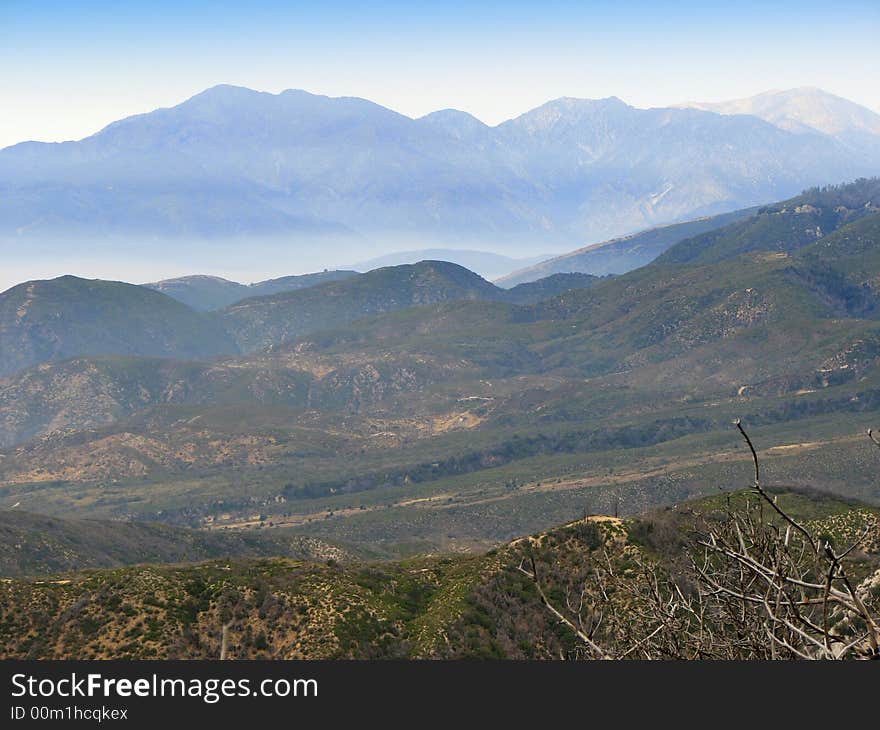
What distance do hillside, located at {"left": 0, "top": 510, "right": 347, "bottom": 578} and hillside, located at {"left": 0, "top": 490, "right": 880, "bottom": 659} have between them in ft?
140

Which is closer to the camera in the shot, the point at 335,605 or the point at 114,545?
the point at 335,605

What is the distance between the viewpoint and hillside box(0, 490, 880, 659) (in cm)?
5628

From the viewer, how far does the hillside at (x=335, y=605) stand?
5628 centimetres

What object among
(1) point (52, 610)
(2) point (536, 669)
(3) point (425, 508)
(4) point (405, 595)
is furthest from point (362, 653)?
(3) point (425, 508)

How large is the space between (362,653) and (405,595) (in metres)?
9.50

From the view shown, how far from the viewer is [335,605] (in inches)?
2395

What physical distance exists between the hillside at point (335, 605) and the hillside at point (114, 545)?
42.6 meters

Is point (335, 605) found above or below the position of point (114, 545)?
above

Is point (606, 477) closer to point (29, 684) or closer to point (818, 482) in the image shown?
point (818, 482)

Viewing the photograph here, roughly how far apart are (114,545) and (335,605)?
67.7 meters

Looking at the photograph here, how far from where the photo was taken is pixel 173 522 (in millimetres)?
188125

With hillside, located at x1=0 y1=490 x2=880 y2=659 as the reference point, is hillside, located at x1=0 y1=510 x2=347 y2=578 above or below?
below

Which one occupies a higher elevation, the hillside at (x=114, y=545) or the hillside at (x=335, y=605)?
the hillside at (x=335, y=605)

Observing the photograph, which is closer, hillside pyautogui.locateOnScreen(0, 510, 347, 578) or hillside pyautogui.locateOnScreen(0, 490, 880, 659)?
hillside pyautogui.locateOnScreen(0, 490, 880, 659)
